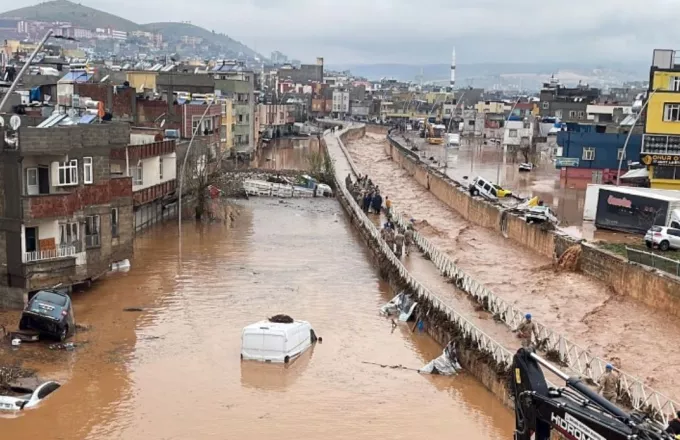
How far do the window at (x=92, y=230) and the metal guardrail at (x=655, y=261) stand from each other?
17611mm

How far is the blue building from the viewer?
55.8 meters

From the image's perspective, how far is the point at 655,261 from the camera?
25.8m

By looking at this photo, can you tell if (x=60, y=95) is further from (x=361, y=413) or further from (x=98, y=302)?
(x=361, y=413)

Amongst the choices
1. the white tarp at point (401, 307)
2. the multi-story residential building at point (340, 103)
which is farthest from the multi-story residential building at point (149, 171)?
the multi-story residential building at point (340, 103)

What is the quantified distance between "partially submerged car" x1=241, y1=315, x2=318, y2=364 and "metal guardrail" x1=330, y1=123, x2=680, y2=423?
15.1 ft

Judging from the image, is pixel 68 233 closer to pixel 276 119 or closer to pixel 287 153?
pixel 287 153

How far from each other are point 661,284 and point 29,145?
19.2 metres

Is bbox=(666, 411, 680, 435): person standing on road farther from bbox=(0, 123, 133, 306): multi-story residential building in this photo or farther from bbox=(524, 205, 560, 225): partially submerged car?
bbox=(524, 205, 560, 225): partially submerged car

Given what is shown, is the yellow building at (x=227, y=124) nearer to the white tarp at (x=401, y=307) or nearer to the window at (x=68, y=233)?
the window at (x=68, y=233)

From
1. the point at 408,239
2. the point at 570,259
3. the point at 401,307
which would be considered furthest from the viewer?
the point at 408,239

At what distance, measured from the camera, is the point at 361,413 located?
18312 millimetres

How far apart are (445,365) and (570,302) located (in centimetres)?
767

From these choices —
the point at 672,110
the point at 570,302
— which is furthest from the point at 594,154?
the point at 570,302

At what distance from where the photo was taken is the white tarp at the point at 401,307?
25516 mm
